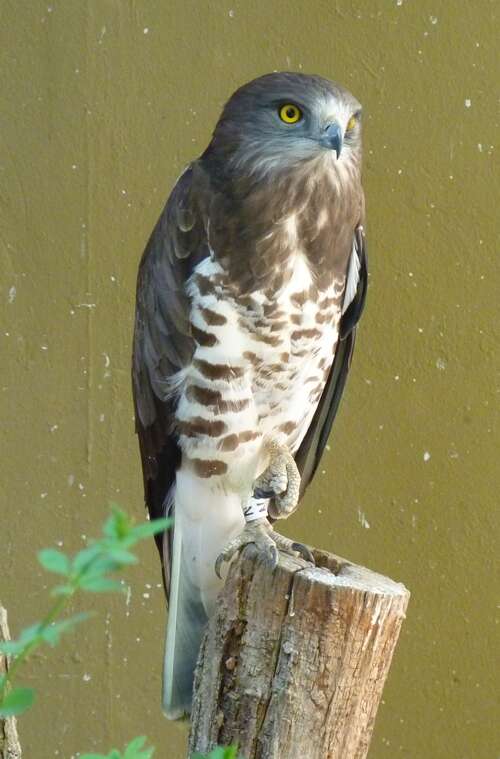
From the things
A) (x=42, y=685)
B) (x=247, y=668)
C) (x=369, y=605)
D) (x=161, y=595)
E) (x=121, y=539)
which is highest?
(x=121, y=539)

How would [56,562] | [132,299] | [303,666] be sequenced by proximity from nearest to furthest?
1. [56,562]
2. [303,666]
3. [132,299]

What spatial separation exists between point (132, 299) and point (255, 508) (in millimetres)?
934

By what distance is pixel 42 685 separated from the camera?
12.1 feet

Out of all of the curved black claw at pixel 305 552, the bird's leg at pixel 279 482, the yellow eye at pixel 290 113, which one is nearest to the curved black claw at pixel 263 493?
the bird's leg at pixel 279 482

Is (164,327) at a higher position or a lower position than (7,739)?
higher

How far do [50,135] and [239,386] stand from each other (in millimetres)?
1161

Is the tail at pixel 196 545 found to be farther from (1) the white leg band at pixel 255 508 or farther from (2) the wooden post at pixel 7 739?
(2) the wooden post at pixel 7 739

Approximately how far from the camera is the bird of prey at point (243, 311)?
9.19ft

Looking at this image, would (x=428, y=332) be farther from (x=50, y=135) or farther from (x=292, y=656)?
(x=292, y=656)

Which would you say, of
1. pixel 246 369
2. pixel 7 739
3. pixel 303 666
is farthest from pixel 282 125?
pixel 7 739

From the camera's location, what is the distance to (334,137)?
8.96 ft

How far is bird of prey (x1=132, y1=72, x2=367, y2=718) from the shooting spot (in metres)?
2.80

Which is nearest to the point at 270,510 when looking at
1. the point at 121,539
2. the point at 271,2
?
the point at 271,2

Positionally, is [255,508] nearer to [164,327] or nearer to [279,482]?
[279,482]
